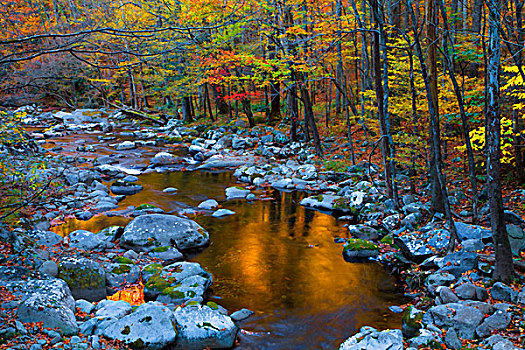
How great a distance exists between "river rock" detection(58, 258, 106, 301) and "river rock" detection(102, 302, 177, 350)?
151 centimetres

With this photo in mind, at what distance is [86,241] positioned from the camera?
26.0ft

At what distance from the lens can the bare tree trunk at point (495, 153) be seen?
4773 mm

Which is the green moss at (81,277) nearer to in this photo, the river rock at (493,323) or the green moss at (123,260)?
the green moss at (123,260)

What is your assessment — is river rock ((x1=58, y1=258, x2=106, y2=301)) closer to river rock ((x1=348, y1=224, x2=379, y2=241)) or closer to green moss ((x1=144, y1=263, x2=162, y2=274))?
green moss ((x1=144, y1=263, x2=162, y2=274))

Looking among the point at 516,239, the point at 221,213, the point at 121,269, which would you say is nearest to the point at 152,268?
the point at 121,269

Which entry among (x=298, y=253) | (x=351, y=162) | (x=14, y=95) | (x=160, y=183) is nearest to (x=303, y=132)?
(x=351, y=162)

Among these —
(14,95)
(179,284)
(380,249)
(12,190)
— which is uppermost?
(14,95)

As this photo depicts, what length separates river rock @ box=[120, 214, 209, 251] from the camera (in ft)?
27.0

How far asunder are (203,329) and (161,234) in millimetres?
3848

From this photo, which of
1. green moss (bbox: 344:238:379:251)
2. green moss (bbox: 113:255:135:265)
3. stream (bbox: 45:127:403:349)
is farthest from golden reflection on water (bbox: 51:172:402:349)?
green moss (bbox: 113:255:135:265)

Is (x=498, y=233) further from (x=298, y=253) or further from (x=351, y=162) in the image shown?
(x=351, y=162)

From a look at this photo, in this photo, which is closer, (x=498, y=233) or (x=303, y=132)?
(x=498, y=233)

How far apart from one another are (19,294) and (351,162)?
12103mm

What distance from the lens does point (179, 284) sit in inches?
251
